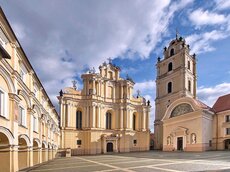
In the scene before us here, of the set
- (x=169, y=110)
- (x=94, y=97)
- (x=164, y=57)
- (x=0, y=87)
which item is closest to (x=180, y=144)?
(x=169, y=110)

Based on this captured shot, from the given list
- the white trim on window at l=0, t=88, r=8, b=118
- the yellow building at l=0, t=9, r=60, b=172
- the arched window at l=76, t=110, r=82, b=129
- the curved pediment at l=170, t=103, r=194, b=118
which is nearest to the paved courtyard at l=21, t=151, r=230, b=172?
the yellow building at l=0, t=9, r=60, b=172

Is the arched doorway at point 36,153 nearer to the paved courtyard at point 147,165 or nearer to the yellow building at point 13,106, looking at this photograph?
the paved courtyard at point 147,165

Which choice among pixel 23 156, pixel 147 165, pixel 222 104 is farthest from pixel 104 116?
pixel 23 156

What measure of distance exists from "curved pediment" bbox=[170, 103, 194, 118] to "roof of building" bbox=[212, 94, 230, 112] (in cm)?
490

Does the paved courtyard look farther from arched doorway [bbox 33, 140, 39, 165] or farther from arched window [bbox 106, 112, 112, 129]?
arched window [bbox 106, 112, 112, 129]

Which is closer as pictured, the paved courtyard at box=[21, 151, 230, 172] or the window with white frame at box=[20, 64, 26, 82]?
the paved courtyard at box=[21, 151, 230, 172]

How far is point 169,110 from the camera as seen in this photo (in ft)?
131

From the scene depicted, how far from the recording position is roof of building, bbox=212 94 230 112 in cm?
3499

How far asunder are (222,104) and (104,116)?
21483 mm

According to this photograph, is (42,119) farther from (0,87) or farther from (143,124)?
(143,124)

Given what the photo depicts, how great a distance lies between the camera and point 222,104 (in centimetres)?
3706

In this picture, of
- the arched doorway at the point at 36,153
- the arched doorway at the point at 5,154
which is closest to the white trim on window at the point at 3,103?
the arched doorway at the point at 5,154

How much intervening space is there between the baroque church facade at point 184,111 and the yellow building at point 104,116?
555cm

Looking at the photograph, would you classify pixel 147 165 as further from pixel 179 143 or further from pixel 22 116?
pixel 179 143
